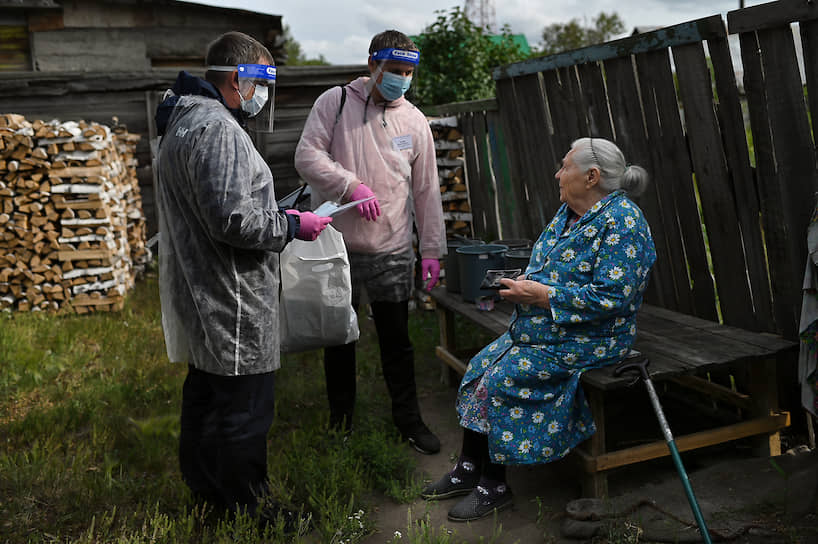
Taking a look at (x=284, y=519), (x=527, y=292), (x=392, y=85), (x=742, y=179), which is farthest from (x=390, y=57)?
(x=284, y=519)

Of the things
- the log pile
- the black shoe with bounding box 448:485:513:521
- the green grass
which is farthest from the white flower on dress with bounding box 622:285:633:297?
the log pile

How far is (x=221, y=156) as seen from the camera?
2.61 meters

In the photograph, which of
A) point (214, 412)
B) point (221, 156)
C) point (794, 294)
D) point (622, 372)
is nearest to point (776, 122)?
point (794, 294)

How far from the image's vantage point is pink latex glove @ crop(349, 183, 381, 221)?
3.70 m

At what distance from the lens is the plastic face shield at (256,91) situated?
2.78 m

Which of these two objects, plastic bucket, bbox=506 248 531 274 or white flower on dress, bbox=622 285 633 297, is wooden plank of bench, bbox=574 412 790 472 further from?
plastic bucket, bbox=506 248 531 274

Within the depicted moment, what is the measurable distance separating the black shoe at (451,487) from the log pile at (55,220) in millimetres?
4755

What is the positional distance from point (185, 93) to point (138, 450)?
2.17 meters

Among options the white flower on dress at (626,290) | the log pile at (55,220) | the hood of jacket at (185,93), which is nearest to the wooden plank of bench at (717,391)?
the white flower on dress at (626,290)

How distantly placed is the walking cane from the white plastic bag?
52.9 inches

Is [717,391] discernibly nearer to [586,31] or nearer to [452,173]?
[452,173]

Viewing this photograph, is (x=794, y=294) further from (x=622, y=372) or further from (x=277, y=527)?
(x=277, y=527)

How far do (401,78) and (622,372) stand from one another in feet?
6.30

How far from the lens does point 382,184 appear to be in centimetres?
387
